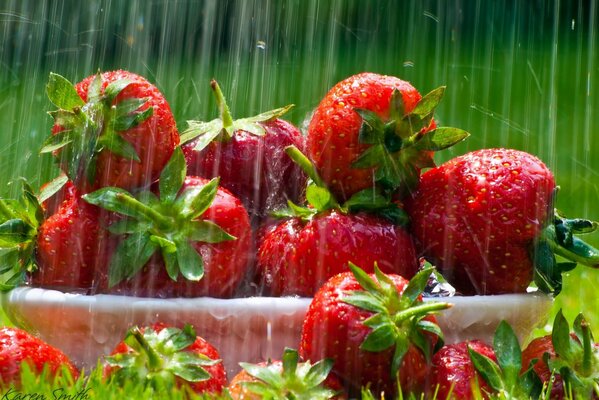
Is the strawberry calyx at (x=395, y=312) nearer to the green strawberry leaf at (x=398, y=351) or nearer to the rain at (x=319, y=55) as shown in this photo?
the green strawberry leaf at (x=398, y=351)

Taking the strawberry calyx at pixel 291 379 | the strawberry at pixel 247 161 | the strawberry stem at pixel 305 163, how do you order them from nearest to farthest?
the strawberry calyx at pixel 291 379
the strawberry stem at pixel 305 163
the strawberry at pixel 247 161

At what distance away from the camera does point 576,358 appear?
1.34 metres

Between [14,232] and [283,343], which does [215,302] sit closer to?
[283,343]

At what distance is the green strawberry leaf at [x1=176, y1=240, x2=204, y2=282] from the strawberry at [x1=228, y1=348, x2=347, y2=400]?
0.66 ft

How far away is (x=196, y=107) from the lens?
5.55 metres

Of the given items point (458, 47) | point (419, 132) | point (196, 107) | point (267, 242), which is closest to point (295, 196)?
point (267, 242)

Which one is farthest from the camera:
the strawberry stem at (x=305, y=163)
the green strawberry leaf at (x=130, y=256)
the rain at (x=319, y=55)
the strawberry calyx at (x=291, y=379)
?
the rain at (x=319, y=55)

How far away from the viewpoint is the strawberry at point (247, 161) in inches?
64.7

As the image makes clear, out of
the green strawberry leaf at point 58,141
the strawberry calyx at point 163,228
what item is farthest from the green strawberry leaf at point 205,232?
the green strawberry leaf at point 58,141

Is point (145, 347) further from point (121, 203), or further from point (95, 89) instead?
point (95, 89)

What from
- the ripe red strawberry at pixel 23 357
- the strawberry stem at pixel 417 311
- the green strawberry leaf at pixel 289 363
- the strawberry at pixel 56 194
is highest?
the strawberry at pixel 56 194

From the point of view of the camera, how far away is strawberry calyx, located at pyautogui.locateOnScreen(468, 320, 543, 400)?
130 cm

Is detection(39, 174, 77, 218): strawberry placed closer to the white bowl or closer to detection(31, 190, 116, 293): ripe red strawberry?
detection(31, 190, 116, 293): ripe red strawberry

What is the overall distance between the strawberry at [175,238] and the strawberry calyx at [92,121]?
0.06 metres
